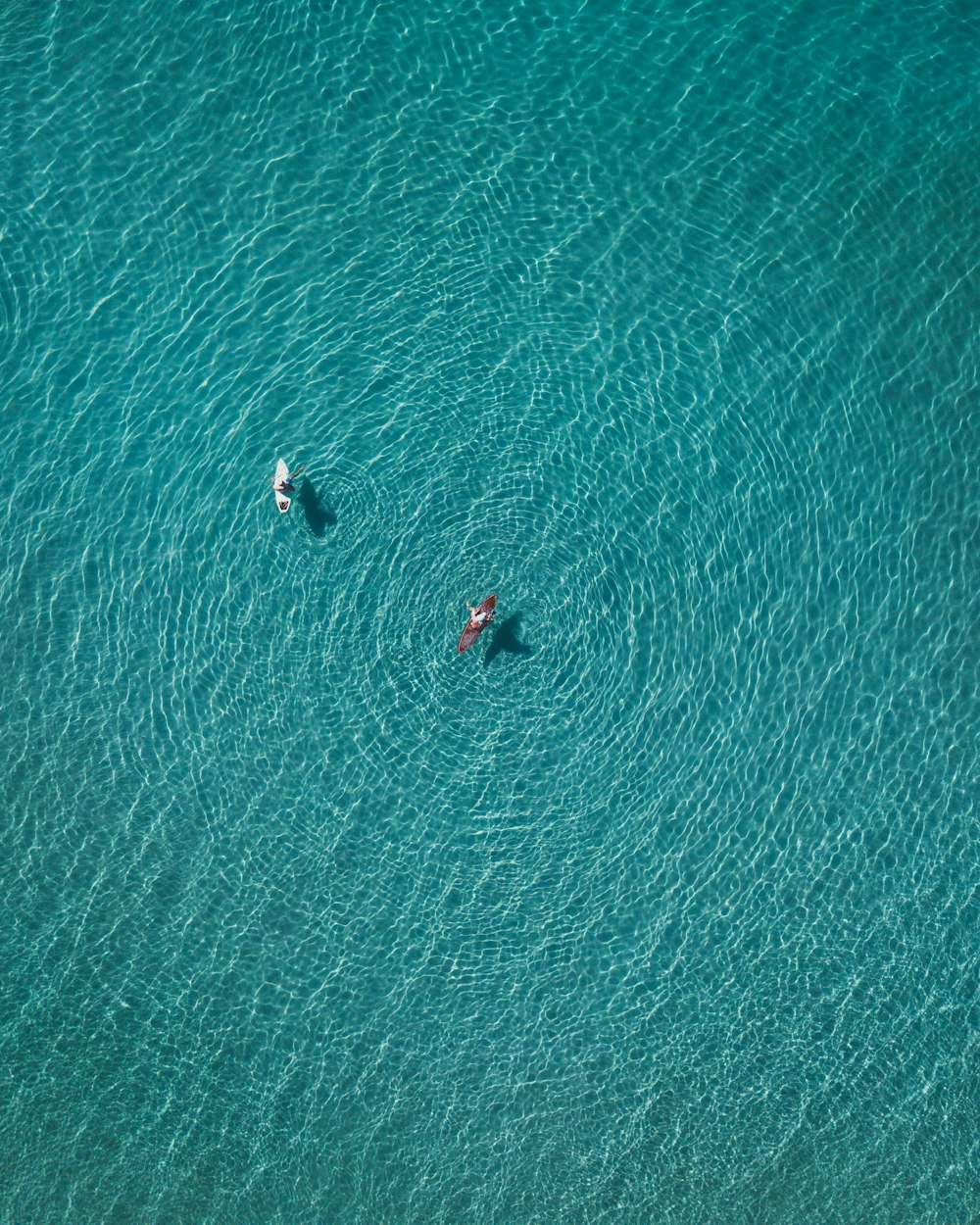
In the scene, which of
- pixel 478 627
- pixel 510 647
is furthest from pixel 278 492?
pixel 510 647

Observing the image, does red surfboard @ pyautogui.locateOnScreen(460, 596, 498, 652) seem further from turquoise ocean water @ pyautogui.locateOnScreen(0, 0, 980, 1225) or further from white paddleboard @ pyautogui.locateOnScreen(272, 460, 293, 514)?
white paddleboard @ pyautogui.locateOnScreen(272, 460, 293, 514)

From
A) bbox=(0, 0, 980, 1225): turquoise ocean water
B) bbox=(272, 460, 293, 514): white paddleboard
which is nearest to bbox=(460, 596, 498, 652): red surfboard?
bbox=(0, 0, 980, 1225): turquoise ocean water

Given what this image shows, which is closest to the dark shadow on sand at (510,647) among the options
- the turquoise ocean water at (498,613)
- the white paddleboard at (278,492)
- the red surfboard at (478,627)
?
the turquoise ocean water at (498,613)

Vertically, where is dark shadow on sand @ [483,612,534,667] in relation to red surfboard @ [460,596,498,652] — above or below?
below

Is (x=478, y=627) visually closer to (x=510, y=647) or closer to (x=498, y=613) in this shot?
(x=498, y=613)

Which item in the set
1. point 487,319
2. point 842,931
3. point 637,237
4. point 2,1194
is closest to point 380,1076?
point 2,1194

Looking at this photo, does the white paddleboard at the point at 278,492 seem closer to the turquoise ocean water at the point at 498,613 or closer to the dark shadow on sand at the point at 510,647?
the turquoise ocean water at the point at 498,613
